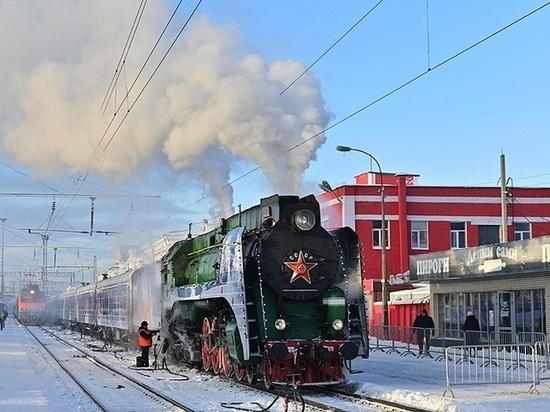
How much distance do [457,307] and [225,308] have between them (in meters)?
14.3

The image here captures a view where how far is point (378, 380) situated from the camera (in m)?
17.9

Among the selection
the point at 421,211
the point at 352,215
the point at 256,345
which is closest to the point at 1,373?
the point at 256,345

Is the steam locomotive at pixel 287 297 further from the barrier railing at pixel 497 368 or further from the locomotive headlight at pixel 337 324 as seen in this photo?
the barrier railing at pixel 497 368

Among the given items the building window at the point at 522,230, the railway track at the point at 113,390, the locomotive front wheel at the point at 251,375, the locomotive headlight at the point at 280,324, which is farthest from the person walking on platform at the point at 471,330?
the building window at the point at 522,230

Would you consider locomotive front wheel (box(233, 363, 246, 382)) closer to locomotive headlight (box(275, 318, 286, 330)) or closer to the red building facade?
locomotive headlight (box(275, 318, 286, 330))

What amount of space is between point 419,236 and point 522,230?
19.1 ft

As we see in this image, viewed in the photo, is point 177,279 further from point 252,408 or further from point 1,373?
point 252,408

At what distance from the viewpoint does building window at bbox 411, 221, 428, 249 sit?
1774 inches

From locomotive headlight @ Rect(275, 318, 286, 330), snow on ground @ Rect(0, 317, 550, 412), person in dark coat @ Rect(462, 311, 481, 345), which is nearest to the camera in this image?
snow on ground @ Rect(0, 317, 550, 412)

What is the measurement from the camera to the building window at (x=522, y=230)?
4534cm

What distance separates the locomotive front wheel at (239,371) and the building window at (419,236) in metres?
29.5

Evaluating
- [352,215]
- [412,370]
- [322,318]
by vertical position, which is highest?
[352,215]

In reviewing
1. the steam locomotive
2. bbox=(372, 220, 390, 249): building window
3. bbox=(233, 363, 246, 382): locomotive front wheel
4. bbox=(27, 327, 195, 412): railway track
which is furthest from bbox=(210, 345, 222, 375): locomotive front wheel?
bbox=(372, 220, 390, 249): building window

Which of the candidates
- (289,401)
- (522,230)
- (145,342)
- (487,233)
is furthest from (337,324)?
(522,230)
